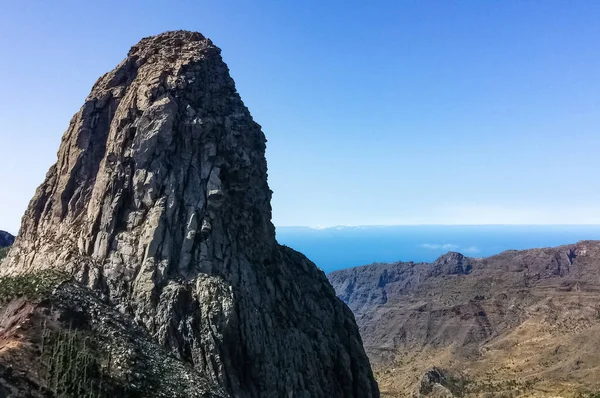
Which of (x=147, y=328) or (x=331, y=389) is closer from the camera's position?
(x=147, y=328)

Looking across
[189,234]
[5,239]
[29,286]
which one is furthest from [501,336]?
[5,239]

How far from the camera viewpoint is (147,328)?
36438 millimetres

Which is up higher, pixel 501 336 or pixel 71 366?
pixel 71 366

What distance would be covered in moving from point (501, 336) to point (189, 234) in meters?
130

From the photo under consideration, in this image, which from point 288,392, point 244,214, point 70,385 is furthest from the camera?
point 244,214

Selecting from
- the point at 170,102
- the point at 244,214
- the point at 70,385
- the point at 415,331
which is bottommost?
the point at 415,331

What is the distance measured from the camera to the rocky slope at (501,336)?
100750 mm

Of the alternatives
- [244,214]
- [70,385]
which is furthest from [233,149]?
[70,385]

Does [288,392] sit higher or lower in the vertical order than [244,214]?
lower

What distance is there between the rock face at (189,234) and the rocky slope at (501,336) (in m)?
62.2

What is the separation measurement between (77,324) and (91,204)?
15.6m

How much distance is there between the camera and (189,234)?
4091cm

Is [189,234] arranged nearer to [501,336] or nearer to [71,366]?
[71,366]

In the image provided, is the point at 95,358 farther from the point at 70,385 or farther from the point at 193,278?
the point at 193,278
